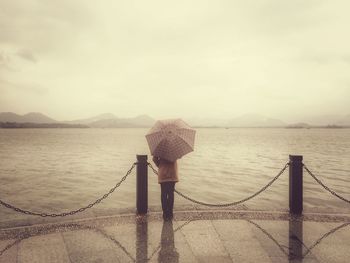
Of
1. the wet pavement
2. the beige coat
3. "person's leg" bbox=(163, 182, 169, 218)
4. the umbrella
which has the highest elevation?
the umbrella

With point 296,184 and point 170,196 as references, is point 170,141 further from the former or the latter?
point 296,184

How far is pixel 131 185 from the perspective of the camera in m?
18.9

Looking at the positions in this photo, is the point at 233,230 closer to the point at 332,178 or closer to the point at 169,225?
the point at 169,225

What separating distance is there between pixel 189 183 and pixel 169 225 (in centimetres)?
1332

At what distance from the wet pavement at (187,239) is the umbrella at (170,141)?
1.45m

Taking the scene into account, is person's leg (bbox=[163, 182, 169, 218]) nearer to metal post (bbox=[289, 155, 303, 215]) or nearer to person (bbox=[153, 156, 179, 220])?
person (bbox=[153, 156, 179, 220])

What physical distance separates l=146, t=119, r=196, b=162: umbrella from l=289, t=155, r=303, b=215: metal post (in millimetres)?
2575

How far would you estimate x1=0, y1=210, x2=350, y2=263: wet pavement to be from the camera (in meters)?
5.11

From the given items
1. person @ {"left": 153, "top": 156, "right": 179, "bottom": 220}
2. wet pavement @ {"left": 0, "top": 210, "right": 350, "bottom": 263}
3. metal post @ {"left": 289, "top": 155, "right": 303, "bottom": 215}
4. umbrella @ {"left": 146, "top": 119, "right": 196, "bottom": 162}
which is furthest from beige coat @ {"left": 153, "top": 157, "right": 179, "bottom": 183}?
metal post @ {"left": 289, "top": 155, "right": 303, "bottom": 215}

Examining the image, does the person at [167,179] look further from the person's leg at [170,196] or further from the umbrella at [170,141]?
the umbrella at [170,141]

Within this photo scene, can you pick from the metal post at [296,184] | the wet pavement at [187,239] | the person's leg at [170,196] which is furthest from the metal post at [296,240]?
the person's leg at [170,196]

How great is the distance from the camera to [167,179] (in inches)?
267

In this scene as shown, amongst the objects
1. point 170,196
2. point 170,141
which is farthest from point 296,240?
point 170,141

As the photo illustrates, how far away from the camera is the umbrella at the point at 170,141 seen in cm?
639
